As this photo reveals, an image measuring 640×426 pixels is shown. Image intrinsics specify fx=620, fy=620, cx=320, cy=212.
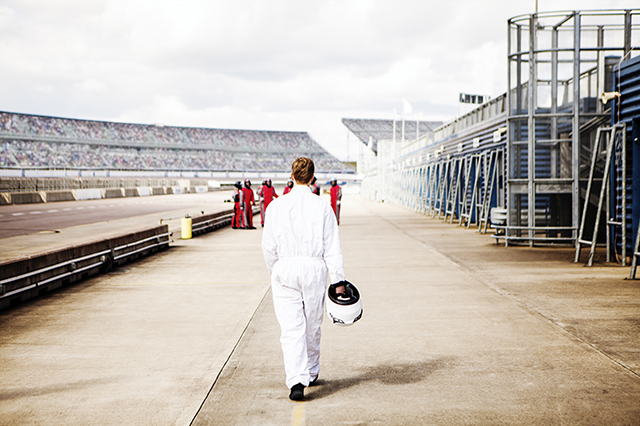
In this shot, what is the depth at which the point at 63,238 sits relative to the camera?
16797mm

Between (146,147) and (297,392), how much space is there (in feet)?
371

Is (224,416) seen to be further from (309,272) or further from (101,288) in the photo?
A: (101,288)

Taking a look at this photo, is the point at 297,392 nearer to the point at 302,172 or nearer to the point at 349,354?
the point at 349,354

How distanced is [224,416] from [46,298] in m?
5.85

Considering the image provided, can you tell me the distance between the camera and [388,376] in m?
5.19

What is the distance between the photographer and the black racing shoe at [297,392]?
457 centimetres

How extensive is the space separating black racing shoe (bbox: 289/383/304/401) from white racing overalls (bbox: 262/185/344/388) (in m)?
0.03

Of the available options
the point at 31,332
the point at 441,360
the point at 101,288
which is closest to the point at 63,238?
the point at 101,288

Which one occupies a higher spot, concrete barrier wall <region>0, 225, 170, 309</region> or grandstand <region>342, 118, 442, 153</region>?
grandstand <region>342, 118, 442, 153</region>

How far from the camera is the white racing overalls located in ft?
15.0

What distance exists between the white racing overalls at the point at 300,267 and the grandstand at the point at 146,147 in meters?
88.0

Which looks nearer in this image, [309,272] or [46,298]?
[309,272]

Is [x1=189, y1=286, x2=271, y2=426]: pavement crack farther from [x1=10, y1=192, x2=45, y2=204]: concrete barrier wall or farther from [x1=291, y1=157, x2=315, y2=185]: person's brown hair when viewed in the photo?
[x1=10, y1=192, x2=45, y2=204]: concrete barrier wall

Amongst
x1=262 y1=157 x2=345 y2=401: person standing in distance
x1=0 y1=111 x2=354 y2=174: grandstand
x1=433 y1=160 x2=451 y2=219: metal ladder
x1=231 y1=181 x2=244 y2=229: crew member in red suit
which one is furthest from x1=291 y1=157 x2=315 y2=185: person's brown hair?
x1=0 y1=111 x2=354 y2=174: grandstand
